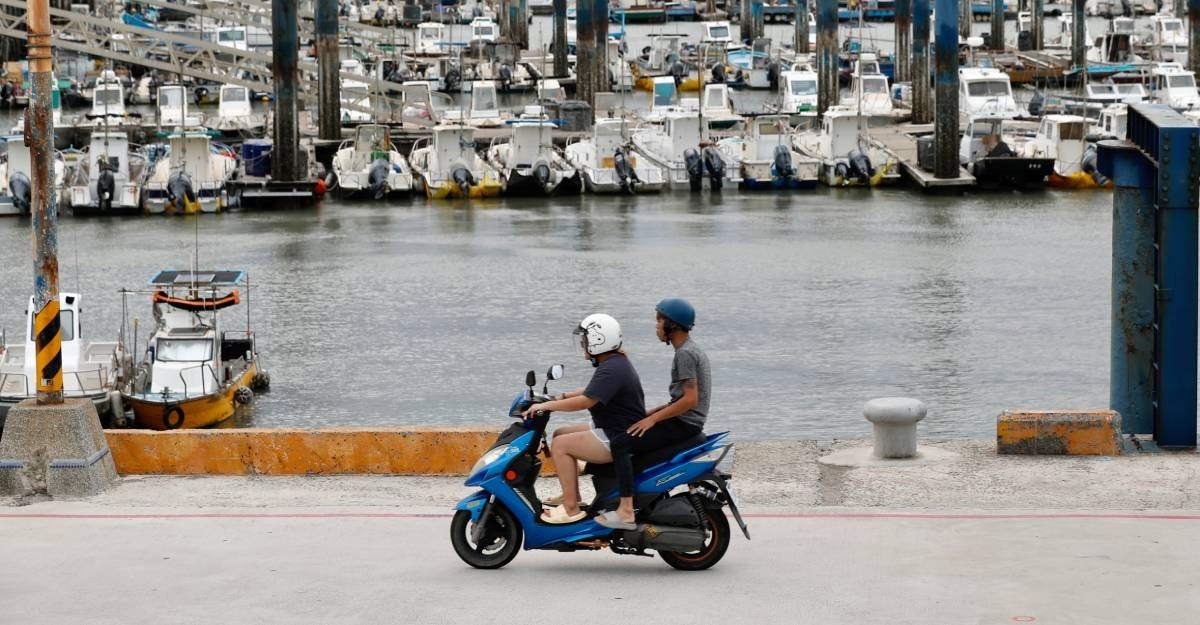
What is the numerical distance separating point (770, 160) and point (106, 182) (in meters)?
18.7

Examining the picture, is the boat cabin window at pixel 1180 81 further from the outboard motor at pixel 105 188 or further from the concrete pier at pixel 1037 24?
the outboard motor at pixel 105 188

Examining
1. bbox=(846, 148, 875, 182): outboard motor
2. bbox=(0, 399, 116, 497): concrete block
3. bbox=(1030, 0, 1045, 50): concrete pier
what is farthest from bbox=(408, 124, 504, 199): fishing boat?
bbox=(1030, 0, 1045, 50): concrete pier

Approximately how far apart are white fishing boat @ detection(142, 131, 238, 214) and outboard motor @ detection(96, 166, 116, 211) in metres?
0.85

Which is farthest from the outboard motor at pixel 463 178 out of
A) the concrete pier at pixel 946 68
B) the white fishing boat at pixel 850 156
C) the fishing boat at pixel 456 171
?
the concrete pier at pixel 946 68

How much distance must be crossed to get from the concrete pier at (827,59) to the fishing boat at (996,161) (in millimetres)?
14162

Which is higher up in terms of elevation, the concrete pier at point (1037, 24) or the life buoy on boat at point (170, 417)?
the concrete pier at point (1037, 24)

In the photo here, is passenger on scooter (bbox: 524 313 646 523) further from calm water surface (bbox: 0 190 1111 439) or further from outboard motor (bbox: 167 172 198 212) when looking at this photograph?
outboard motor (bbox: 167 172 198 212)

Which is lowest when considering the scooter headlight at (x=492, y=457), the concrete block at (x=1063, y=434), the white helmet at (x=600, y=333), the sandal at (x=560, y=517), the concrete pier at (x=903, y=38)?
the concrete block at (x=1063, y=434)

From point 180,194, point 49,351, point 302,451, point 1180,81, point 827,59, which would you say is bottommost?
point 180,194

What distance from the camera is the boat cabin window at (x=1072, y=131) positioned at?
56.5m

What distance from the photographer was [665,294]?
39625 millimetres

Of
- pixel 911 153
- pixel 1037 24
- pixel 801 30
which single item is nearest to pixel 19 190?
pixel 911 153

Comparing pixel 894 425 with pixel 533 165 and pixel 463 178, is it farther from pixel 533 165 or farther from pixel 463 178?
pixel 533 165

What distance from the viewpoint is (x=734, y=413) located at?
89.9 ft
